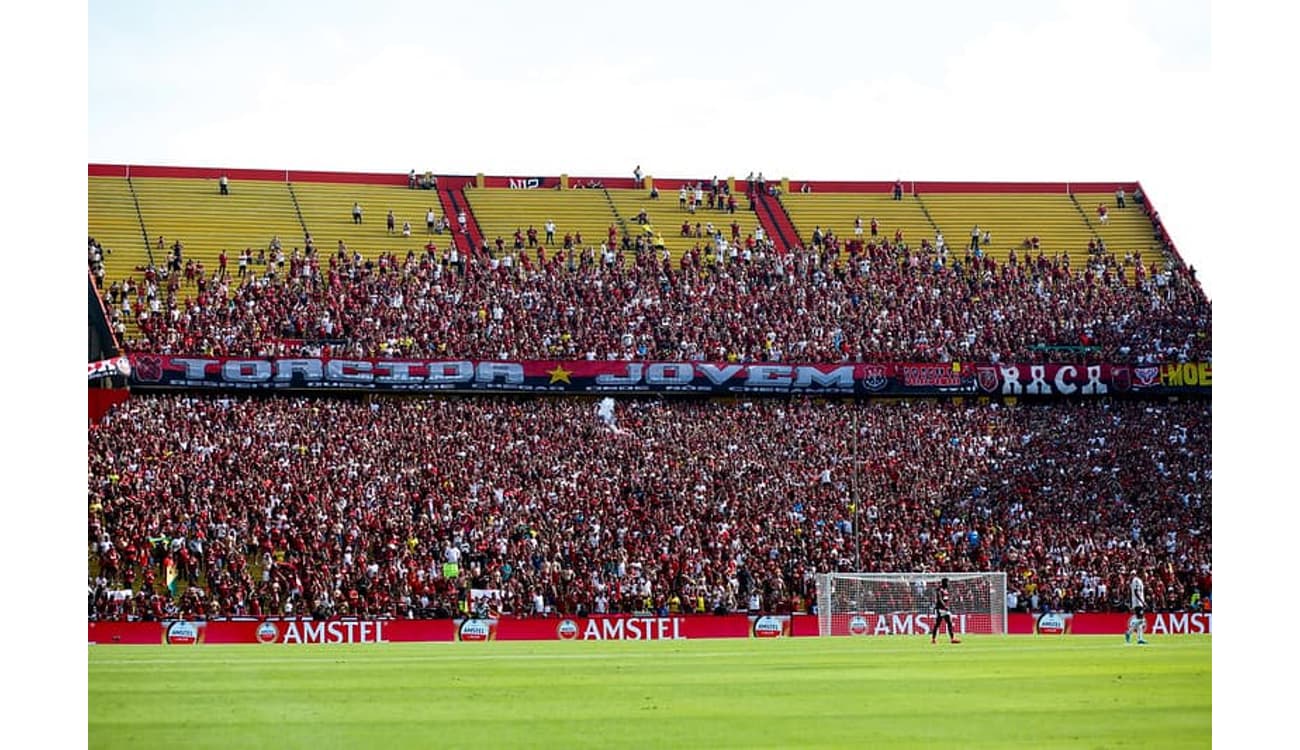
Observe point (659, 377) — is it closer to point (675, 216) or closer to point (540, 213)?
point (675, 216)

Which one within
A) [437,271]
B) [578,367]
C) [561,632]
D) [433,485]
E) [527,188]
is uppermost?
[527,188]

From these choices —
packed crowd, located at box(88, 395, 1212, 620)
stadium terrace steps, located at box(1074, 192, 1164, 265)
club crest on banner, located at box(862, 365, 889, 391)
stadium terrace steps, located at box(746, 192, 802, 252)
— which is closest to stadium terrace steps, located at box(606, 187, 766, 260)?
stadium terrace steps, located at box(746, 192, 802, 252)

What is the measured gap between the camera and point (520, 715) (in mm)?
7695

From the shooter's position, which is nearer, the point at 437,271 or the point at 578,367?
the point at 578,367

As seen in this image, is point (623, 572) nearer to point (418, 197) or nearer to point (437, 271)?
point (437, 271)

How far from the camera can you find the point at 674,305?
23.3 m

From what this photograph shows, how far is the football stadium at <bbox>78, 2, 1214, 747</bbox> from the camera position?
343 inches

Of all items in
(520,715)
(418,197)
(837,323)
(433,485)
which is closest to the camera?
(520,715)

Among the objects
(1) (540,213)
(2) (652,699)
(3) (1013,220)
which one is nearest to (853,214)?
(3) (1013,220)

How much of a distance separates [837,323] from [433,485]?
7491mm

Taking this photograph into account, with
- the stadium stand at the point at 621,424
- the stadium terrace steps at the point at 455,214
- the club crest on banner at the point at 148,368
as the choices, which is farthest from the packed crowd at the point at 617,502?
the stadium terrace steps at the point at 455,214

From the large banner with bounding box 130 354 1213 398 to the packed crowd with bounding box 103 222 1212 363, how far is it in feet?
0.90

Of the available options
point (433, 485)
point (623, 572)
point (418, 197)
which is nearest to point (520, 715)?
point (623, 572)

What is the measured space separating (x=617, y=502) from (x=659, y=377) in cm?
372
